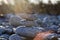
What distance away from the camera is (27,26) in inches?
57.4

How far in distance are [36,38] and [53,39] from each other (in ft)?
0.49

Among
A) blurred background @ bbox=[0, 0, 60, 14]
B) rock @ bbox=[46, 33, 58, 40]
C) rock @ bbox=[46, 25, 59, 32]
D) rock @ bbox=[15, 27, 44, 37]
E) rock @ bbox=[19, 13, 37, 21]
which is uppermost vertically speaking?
blurred background @ bbox=[0, 0, 60, 14]

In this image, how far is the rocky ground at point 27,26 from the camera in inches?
53.1

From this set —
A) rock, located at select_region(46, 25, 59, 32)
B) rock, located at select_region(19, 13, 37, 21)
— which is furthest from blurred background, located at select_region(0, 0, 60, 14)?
rock, located at select_region(46, 25, 59, 32)

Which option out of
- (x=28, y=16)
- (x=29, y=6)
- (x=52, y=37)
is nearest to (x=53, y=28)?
(x=52, y=37)

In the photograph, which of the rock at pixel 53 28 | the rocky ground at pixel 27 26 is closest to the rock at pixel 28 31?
the rocky ground at pixel 27 26

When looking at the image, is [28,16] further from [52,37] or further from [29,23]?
[52,37]

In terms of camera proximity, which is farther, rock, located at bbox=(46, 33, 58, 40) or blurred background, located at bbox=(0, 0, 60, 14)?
blurred background, located at bbox=(0, 0, 60, 14)

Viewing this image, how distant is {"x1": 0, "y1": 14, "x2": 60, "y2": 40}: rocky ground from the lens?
1.35 metres

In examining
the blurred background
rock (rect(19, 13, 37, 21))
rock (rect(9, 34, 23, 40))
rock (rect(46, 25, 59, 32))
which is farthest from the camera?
the blurred background

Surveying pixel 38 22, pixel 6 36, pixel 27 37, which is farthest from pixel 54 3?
pixel 6 36

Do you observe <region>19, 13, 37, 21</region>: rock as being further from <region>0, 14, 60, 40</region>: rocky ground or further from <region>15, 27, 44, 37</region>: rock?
<region>15, 27, 44, 37</region>: rock

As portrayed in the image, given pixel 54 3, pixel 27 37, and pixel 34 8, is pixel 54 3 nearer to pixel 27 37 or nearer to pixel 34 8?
pixel 34 8

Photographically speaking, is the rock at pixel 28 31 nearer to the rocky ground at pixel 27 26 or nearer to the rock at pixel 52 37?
the rocky ground at pixel 27 26
